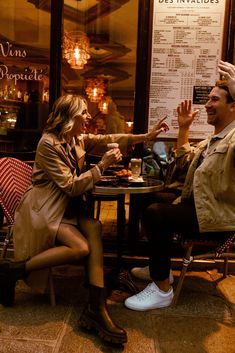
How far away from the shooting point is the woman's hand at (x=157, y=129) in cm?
358

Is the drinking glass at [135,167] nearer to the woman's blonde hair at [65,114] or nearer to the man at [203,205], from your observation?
the man at [203,205]

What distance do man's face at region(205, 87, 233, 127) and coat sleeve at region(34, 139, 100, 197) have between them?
1.04 metres

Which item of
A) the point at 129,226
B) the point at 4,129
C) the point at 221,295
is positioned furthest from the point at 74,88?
the point at 221,295

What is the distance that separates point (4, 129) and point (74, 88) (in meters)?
0.89

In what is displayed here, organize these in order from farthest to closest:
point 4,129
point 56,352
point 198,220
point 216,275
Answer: point 4,129 < point 216,275 < point 198,220 < point 56,352

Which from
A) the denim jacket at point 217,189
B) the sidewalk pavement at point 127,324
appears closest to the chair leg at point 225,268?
the sidewalk pavement at point 127,324

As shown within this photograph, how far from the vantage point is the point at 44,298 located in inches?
124

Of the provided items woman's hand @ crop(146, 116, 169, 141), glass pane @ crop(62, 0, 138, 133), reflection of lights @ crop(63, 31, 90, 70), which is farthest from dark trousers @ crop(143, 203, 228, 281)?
reflection of lights @ crop(63, 31, 90, 70)

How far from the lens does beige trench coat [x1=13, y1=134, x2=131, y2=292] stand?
2.78 metres

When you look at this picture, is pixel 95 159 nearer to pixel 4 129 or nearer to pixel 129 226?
pixel 129 226

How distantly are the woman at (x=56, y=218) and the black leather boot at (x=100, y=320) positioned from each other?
22mm

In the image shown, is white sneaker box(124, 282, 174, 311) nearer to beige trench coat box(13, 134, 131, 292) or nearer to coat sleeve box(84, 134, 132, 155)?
beige trench coat box(13, 134, 131, 292)

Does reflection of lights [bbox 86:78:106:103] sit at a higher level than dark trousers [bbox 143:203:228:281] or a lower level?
higher

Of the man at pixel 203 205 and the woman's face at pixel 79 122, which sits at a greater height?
the woman's face at pixel 79 122
